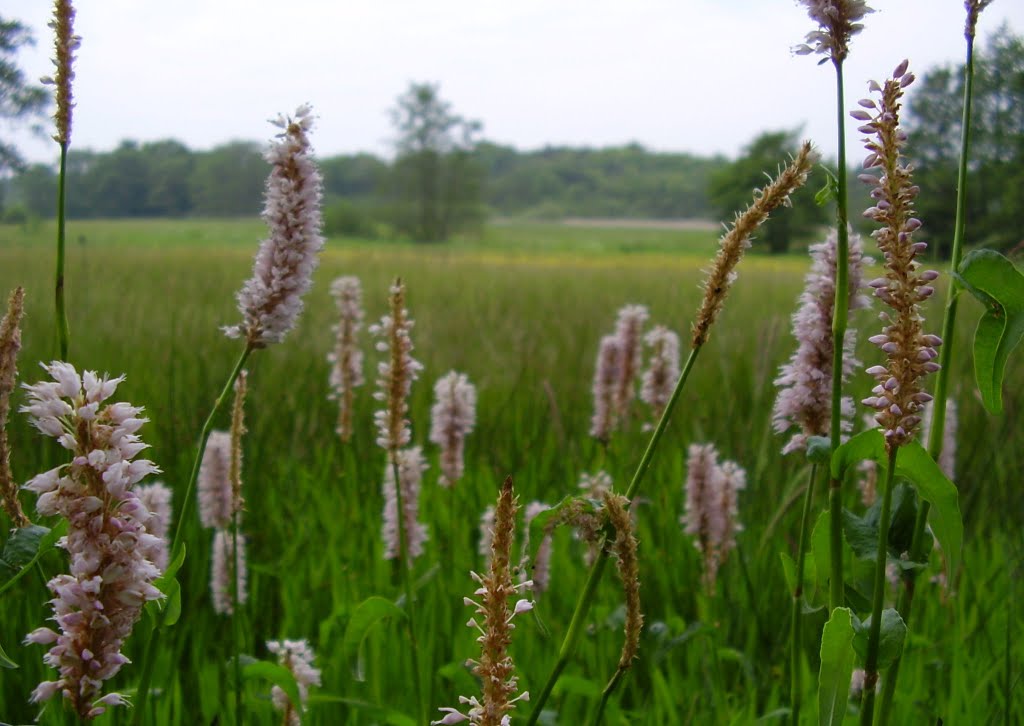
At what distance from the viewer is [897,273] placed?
865 mm

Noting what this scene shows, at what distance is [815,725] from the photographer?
1.21 metres

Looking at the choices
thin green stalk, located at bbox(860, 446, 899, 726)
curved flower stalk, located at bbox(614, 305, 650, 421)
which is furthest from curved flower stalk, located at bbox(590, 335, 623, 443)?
thin green stalk, located at bbox(860, 446, 899, 726)

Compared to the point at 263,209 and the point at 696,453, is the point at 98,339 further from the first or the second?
the point at 263,209

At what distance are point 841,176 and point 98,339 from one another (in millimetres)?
3984

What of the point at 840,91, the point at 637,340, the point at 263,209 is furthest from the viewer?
the point at 637,340

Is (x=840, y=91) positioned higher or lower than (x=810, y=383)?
higher

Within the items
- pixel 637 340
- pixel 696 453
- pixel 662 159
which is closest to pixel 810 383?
pixel 696 453

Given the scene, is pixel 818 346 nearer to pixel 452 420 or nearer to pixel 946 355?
pixel 946 355

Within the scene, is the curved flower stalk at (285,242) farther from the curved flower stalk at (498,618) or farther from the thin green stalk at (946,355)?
the thin green stalk at (946,355)

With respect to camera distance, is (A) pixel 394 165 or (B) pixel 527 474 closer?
(B) pixel 527 474

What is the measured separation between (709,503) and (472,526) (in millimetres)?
875

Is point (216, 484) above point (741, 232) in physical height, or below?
below

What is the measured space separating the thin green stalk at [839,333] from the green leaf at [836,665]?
62 mm

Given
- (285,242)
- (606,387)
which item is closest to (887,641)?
(285,242)
